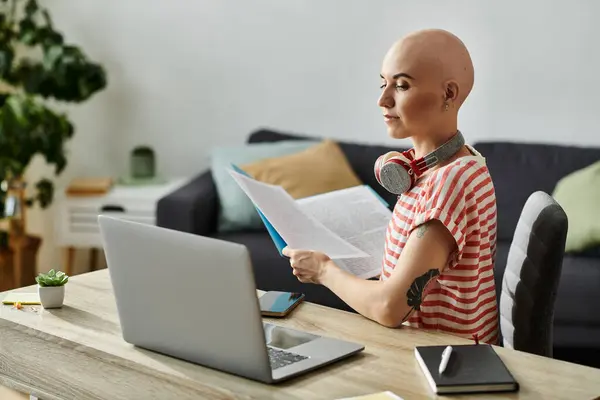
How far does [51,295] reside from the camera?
6.11ft

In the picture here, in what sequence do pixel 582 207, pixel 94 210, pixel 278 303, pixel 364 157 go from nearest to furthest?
pixel 278 303
pixel 582 207
pixel 364 157
pixel 94 210

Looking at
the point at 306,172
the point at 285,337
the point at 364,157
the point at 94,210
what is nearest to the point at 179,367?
the point at 285,337

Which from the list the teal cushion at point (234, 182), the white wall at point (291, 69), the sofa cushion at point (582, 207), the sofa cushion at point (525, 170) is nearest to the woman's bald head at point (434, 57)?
the sofa cushion at point (582, 207)

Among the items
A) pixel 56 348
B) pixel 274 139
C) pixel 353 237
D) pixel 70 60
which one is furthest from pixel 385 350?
pixel 70 60

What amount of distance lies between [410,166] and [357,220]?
27cm

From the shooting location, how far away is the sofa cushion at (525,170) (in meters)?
3.65

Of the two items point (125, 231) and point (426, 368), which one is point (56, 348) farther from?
point (426, 368)

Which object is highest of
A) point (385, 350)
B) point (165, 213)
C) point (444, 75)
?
point (444, 75)

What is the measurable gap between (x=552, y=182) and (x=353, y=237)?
6.23 feet

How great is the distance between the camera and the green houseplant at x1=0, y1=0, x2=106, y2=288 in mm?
3949

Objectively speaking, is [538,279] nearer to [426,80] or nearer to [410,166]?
[410,166]

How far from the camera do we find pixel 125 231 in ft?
5.15

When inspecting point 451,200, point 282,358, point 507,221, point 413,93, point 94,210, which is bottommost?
point 94,210

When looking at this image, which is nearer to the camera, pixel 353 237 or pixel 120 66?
pixel 353 237
